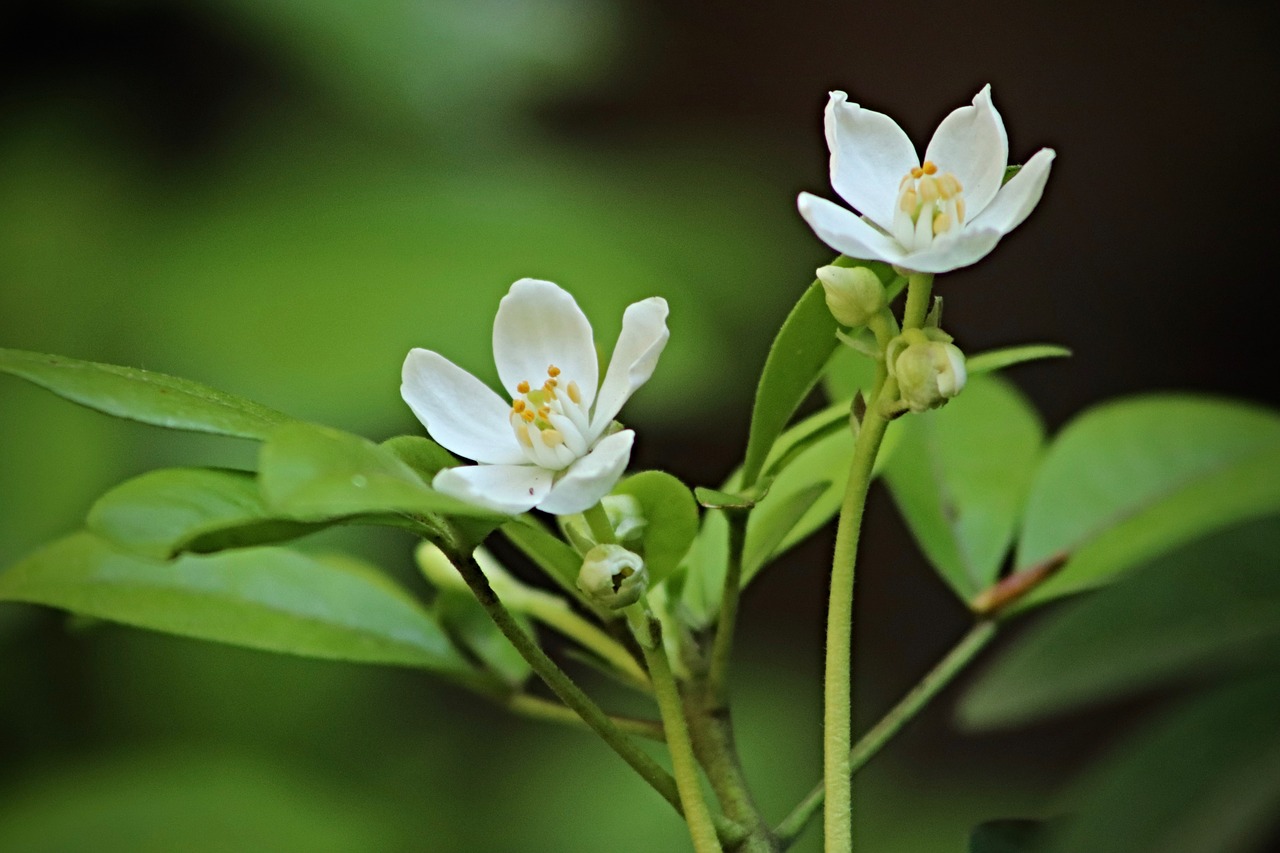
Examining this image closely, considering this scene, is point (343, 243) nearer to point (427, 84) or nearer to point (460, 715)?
point (427, 84)

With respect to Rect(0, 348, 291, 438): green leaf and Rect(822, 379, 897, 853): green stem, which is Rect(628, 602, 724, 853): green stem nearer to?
Rect(822, 379, 897, 853): green stem

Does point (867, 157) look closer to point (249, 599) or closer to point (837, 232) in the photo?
point (837, 232)

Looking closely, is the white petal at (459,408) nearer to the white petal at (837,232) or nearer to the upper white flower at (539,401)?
the upper white flower at (539,401)

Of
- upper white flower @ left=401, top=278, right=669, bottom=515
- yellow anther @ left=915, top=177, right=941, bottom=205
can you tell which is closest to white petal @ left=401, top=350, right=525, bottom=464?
upper white flower @ left=401, top=278, right=669, bottom=515

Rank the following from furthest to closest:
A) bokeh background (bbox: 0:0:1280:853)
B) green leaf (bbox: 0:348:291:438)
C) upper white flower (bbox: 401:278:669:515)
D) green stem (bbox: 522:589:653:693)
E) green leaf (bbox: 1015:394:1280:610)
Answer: bokeh background (bbox: 0:0:1280:853) < green leaf (bbox: 1015:394:1280:610) < green stem (bbox: 522:589:653:693) < upper white flower (bbox: 401:278:669:515) < green leaf (bbox: 0:348:291:438)

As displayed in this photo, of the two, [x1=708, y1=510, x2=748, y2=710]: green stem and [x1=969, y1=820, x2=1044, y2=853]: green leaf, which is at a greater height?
[x1=708, y1=510, x2=748, y2=710]: green stem

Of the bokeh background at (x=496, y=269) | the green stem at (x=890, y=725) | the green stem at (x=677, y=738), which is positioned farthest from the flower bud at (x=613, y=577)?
the bokeh background at (x=496, y=269)

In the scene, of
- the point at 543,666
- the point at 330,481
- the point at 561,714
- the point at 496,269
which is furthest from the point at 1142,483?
the point at 496,269

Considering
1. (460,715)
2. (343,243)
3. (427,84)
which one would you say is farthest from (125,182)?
(460,715)
